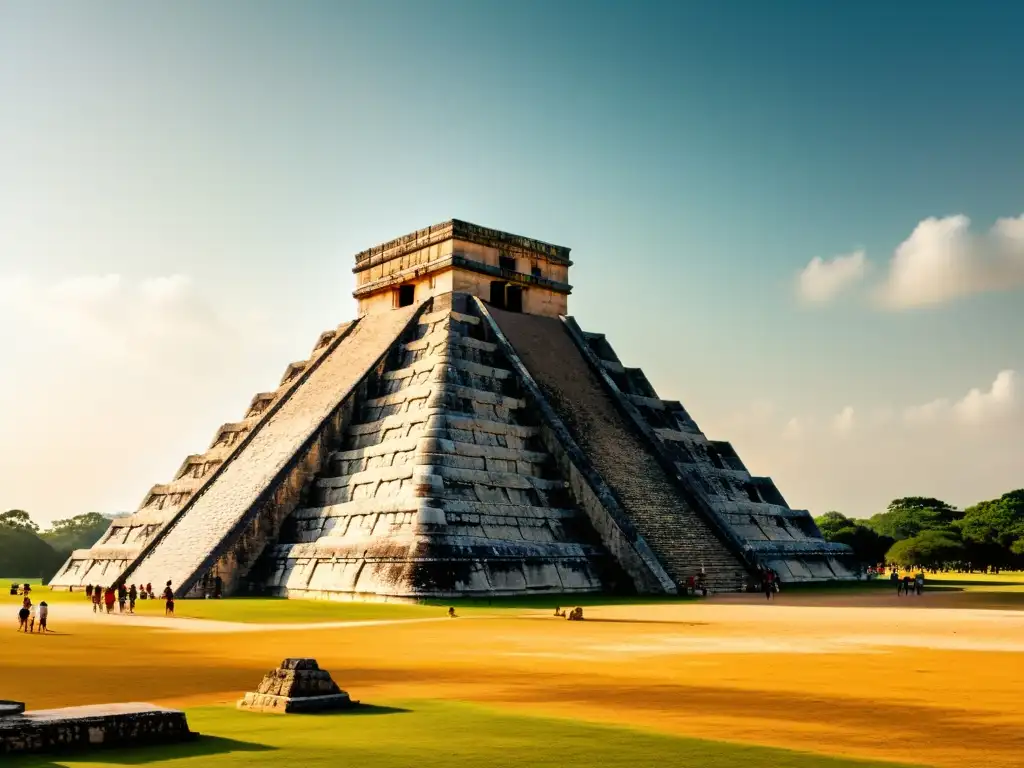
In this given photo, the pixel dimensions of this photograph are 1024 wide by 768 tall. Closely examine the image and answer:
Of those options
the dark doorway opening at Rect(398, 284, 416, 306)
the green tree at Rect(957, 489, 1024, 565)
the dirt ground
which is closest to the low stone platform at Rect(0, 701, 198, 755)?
the dirt ground

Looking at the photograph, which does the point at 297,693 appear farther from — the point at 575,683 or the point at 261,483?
the point at 261,483

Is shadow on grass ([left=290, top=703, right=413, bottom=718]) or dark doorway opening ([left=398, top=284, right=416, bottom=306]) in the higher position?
dark doorway opening ([left=398, top=284, right=416, bottom=306])

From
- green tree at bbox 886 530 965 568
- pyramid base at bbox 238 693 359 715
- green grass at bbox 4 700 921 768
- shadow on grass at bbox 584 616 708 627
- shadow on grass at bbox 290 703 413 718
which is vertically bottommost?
green grass at bbox 4 700 921 768

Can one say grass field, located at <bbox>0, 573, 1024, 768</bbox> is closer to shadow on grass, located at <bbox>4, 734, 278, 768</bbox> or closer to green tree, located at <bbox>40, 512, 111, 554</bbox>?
shadow on grass, located at <bbox>4, 734, 278, 768</bbox>

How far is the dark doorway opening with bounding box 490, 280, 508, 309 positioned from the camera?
45312 millimetres

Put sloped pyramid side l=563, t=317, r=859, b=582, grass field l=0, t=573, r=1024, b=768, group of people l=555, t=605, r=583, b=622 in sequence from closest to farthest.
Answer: grass field l=0, t=573, r=1024, b=768, group of people l=555, t=605, r=583, b=622, sloped pyramid side l=563, t=317, r=859, b=582

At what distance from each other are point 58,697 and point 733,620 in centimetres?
1579

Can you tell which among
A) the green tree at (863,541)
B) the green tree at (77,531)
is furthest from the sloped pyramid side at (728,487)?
the green tree at (77,531)

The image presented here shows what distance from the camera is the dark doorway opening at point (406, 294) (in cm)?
Result: 4622

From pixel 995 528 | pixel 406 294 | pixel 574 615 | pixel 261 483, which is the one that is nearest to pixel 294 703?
pixel 574 615

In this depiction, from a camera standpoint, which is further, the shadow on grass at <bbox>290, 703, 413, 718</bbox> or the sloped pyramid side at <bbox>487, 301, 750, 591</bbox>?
A: the sloped pyramid side at <bbox>487, 301, 750, 591</bbox>

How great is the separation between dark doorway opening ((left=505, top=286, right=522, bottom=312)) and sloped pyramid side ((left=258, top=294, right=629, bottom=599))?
5.77 meters

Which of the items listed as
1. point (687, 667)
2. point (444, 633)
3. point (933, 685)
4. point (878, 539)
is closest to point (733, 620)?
point (444, 633)

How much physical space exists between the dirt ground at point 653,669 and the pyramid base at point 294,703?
1054 mm
